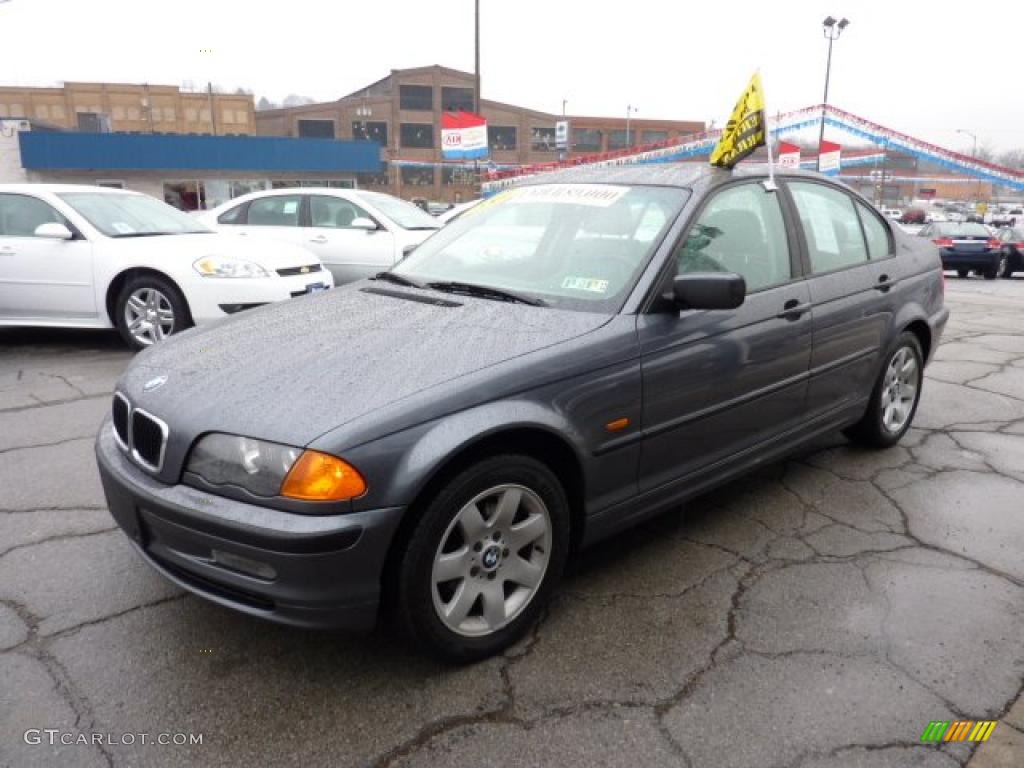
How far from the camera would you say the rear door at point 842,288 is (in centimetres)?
368

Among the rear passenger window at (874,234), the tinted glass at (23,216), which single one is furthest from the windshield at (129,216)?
the rear passenger window at (874,234)

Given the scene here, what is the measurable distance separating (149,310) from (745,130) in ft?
17.2

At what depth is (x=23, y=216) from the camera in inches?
274

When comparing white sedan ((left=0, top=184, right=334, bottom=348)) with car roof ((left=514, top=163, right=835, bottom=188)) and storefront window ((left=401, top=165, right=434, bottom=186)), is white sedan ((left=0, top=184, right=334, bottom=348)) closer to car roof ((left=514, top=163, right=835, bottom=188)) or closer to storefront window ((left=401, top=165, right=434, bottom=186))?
car roof ((left=514, top=163, right=835, bottom=188))

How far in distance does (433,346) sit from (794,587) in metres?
1.71

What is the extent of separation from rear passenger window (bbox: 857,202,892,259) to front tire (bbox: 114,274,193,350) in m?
5.28

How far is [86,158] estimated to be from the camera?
3028 centimetres

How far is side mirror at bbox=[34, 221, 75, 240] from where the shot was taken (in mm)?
6609

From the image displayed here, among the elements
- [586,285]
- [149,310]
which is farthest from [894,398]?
[149,310]

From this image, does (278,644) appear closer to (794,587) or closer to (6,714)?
(6,714)

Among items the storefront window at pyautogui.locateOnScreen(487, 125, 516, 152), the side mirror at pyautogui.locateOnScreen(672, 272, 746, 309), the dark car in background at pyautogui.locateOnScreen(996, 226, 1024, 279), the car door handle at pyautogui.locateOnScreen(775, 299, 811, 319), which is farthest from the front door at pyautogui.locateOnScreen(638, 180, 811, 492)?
the storefront window at pyautogui.locateOnScreen(487, 125, 516, 152)

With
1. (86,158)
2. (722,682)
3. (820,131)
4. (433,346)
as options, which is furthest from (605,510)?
(820,131)

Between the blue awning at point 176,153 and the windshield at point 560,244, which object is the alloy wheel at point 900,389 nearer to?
the windshield at point 560,244

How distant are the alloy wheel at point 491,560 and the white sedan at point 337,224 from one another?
6.65 metres
